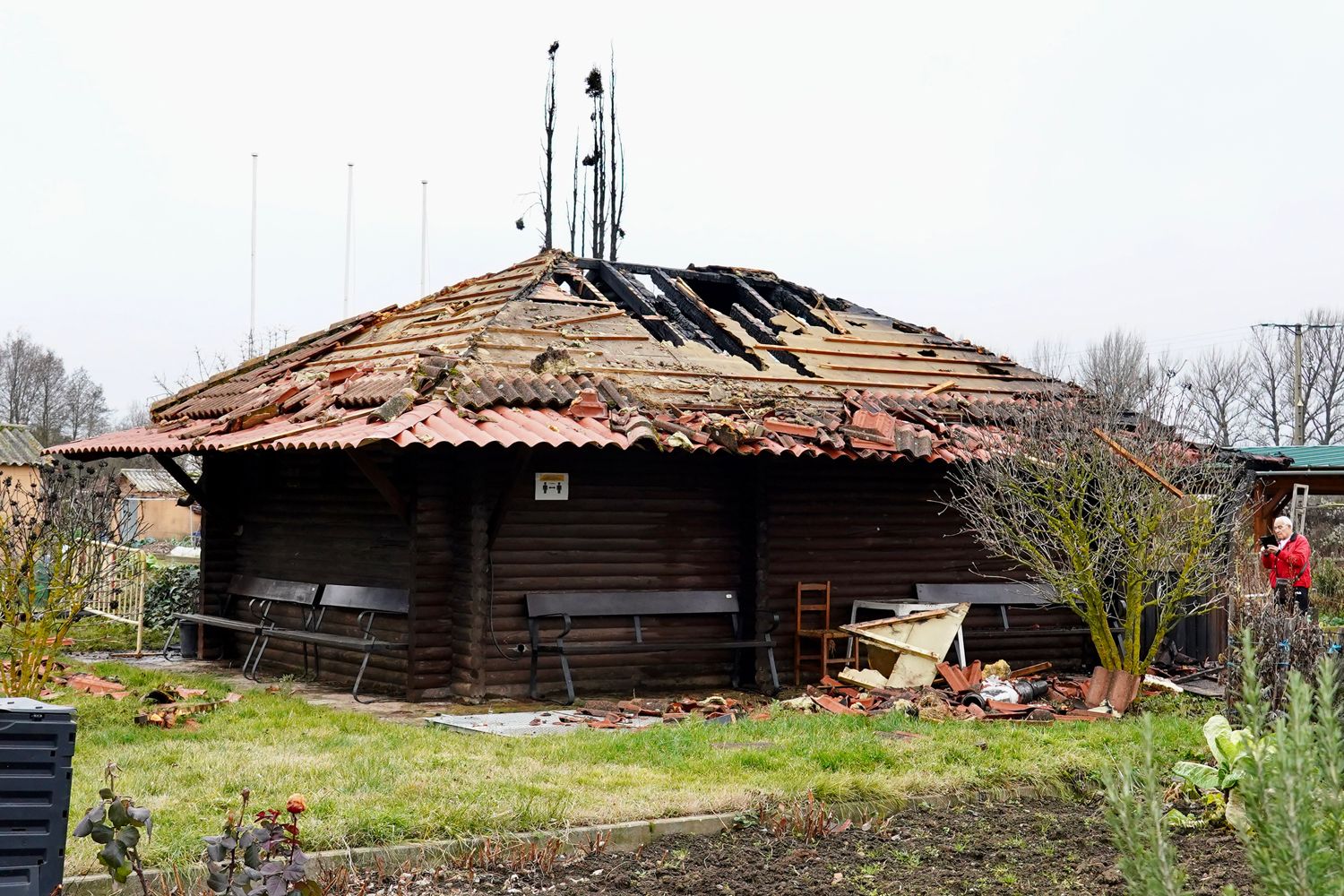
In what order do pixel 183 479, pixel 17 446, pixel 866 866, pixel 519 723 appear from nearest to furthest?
pixel 866 866, pixel 519 723, pixel 183 479, pixel 17 446

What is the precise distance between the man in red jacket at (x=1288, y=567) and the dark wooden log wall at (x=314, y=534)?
27.1 ft

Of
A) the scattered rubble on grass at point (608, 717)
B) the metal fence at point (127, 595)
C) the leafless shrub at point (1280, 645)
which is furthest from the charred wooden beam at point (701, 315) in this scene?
the metal fence at point (127, 595)

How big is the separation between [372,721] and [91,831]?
6440 millimetres

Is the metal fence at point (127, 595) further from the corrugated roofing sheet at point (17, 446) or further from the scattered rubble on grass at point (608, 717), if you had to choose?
the corrugated roofing sheet at point (17, 446)

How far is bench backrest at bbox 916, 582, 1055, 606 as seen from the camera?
568 inches

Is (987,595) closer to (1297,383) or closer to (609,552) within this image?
(609,552)

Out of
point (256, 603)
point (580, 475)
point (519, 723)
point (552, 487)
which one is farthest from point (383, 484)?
point (256, 603)

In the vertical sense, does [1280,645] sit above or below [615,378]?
below

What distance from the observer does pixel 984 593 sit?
14.7m

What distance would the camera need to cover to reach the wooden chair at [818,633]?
45.0ft

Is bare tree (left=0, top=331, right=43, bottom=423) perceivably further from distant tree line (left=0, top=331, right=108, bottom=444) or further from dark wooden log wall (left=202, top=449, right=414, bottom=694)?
dark wooden log wall (left=202, top=449, right=414, bottom=694)

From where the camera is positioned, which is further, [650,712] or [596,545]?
[596,545]

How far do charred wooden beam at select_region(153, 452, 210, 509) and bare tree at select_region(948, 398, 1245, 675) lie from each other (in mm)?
8522

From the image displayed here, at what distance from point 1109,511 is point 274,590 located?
8784 millimetres
